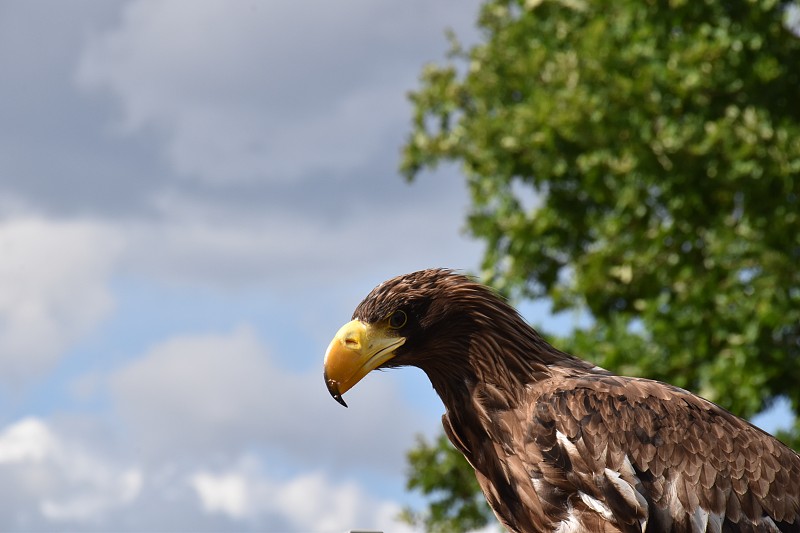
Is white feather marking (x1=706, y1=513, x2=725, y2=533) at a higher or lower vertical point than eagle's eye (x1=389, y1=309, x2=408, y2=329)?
lower

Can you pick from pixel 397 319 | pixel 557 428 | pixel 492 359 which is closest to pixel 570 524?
pixel 557 428

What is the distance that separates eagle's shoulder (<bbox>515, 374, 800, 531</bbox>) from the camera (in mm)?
6020

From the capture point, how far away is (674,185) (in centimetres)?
1346

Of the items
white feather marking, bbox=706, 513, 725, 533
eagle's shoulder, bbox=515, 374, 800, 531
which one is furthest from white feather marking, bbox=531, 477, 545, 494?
white feather marking, bbox=706, 513, 725, 533

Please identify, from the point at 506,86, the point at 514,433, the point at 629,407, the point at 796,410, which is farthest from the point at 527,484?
the point at 506,86

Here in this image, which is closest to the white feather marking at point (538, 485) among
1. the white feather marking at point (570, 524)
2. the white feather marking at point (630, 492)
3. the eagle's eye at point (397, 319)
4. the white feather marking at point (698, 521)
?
the white feather marking at point (570, 524)

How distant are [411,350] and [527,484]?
38.9 inches

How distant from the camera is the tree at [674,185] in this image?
12.6m

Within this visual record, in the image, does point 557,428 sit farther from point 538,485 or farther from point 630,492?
point 630,492

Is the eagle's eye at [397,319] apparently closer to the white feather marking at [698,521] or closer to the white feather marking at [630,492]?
the white feather marking at [630,492]

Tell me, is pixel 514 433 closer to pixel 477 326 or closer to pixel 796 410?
pixel 477 326

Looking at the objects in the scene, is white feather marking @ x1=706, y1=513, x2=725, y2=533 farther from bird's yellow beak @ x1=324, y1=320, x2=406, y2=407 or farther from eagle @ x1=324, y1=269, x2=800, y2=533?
bird's yellow beak @ x1=324, y1=320, x2=406, y2=407

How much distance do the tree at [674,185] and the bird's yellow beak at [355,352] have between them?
706 centimetres

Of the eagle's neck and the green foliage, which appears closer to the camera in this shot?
the eagle's neck
